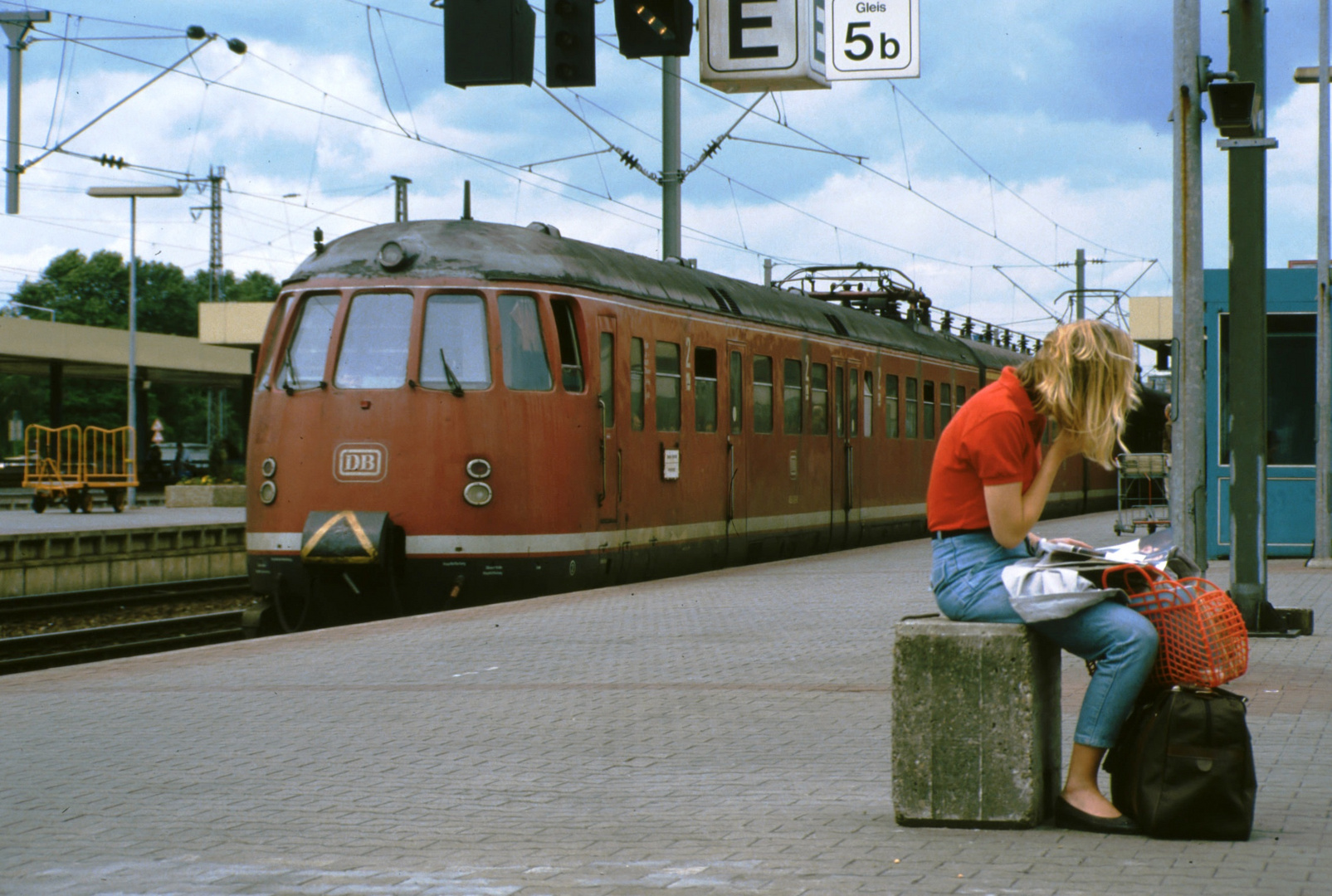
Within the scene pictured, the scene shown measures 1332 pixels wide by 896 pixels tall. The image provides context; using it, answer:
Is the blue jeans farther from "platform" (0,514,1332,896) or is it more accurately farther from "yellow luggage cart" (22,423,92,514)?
"yellow luggage cart" (22,423,92,514)

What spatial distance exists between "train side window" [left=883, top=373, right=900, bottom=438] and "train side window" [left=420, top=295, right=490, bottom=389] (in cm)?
1046

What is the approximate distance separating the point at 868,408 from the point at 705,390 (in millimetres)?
5983

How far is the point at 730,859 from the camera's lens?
483 centimetres

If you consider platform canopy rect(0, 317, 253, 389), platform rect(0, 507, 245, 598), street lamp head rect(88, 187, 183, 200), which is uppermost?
street lamp head rect(88, 187, 183, 200)

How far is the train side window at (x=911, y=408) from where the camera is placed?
77.6ft

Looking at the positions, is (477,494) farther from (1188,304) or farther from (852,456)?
(852,456)

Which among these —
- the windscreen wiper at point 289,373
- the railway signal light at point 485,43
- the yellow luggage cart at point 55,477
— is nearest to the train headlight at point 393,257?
the windscreen wiper at point 289,373

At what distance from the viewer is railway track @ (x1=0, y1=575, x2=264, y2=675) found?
44.9 ft

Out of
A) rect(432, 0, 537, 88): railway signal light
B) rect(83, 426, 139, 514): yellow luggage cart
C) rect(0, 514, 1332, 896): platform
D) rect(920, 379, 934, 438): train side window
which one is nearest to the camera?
rect(0, 514, 1332, 896): platform

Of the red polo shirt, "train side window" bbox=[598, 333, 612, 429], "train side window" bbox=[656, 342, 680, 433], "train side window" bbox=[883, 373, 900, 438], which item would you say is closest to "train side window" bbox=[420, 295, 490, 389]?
"train side window" bbox=[598, 333, 612, 429]

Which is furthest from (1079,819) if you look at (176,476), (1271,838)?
(176,476)

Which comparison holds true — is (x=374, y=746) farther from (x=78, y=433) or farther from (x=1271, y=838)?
(x=78, y=433)

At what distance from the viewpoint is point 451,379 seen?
41.6 ft

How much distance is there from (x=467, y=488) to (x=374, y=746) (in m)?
5.80
